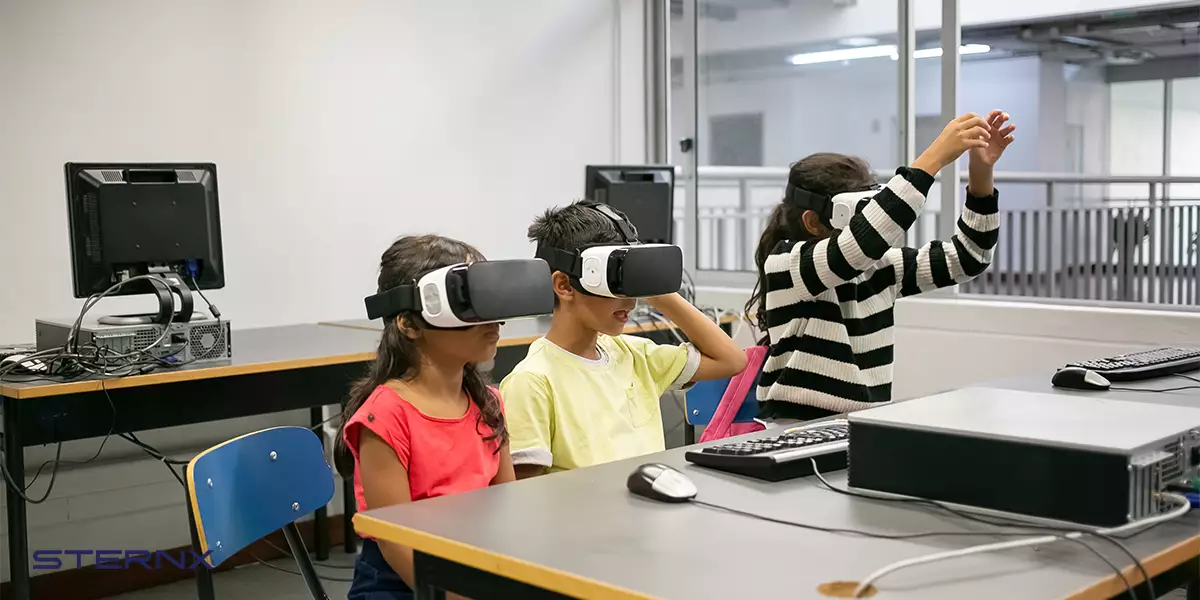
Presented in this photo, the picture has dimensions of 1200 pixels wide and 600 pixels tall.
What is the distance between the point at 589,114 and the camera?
4.92 m

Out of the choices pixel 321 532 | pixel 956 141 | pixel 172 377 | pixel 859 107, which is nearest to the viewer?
pixel 956 141

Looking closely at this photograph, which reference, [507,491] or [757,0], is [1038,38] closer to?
[757,0]

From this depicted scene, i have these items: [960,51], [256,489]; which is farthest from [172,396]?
[960,51]

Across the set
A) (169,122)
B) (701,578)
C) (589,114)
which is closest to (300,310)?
(169,122)

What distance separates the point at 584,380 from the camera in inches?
75.7

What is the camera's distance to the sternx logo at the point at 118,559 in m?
3.32

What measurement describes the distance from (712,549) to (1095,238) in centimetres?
334

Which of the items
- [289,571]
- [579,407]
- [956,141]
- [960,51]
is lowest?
[289,571]

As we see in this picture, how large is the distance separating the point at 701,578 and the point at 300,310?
10.2 feet

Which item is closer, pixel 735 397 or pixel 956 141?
pixel 956 141

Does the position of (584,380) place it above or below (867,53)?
below

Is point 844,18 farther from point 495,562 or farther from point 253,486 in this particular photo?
point 495,562

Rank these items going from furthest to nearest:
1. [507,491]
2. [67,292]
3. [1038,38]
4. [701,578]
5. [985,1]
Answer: [1038,38]
[985,1]
[67,292]
[507,491]
[701,578]

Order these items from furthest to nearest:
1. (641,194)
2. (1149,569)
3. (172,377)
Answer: (641,194) < (172,377) < (1149,569)
